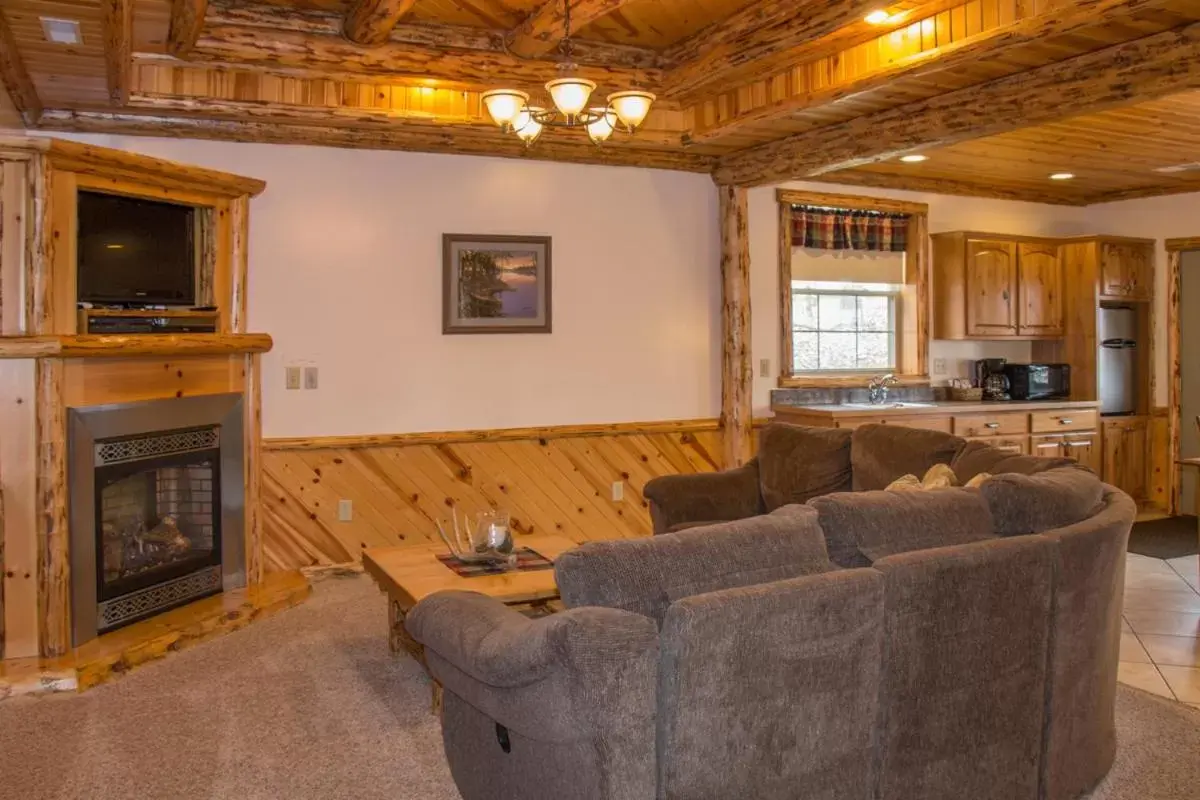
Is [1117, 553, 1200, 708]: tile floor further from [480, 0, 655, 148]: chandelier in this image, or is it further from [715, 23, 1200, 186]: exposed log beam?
[480, 0, 655, 148]: chandelier

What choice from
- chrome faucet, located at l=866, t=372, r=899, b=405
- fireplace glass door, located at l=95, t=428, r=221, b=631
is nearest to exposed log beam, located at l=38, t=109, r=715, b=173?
fireplace glass door, located at l=95, t=428, r=221, b=631

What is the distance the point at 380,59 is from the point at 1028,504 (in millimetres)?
3695

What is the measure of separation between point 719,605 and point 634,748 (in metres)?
0.34

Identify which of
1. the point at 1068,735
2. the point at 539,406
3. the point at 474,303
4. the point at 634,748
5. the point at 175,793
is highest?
the point at 474,303

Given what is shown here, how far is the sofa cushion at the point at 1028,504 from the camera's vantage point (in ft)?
9.25

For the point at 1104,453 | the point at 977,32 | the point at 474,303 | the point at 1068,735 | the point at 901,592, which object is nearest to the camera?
the point at 901,592

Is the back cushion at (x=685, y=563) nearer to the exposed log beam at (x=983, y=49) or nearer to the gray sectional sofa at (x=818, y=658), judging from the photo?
the gray sectional sofa at (x=818, y=658)

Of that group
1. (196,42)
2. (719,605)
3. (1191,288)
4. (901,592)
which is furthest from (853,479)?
(1191,288)

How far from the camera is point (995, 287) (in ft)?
24.1

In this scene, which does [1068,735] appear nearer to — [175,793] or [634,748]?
[634,748]

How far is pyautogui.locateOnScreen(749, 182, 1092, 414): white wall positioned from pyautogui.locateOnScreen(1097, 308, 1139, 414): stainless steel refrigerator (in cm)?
56

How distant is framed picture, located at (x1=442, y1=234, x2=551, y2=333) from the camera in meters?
5.86

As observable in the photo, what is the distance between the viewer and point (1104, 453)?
7418 millimetres

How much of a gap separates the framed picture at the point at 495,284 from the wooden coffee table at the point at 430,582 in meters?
1.96
